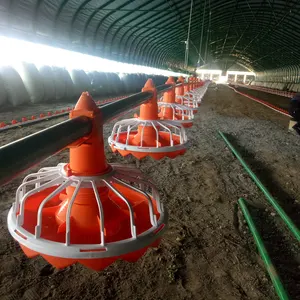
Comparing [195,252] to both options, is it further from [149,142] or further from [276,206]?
[276,206]

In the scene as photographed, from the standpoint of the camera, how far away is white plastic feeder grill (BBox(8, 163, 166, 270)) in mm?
796

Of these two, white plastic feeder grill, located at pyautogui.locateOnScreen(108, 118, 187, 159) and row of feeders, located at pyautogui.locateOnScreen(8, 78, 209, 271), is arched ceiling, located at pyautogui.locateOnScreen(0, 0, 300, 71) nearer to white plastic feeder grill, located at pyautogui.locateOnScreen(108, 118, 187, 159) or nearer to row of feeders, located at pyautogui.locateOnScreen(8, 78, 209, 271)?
white plastic feeder grill, located at pyautogui.locateOnScreen(108, 118, 187, 159)

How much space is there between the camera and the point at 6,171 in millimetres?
597

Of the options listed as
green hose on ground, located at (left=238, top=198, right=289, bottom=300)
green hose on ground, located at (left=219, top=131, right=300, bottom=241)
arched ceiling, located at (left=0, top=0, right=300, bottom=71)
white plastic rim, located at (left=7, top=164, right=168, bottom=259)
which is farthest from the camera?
arched ceiling, located at (left=0, top=0, right=300, bottom=71)

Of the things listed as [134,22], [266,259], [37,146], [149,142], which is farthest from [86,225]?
[134,22]

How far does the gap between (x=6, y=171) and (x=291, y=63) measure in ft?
143

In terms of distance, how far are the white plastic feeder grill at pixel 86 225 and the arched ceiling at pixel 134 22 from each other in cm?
847

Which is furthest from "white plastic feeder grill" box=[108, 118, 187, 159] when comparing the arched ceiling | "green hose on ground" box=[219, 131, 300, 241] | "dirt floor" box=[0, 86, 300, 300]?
the arched ceiling

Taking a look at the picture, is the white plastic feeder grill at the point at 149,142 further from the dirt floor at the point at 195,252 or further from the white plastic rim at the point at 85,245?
the dirt floor at the point at 195,252

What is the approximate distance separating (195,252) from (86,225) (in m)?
2.16

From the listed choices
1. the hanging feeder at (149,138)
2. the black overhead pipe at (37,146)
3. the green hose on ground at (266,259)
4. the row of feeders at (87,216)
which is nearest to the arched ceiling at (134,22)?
the green hose on ground at (266,259)

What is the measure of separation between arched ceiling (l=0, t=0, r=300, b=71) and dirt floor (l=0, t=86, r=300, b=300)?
551 centimetres

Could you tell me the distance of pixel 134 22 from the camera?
20250 mm

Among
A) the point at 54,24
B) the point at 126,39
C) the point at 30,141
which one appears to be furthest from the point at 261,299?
the point at 126,39
